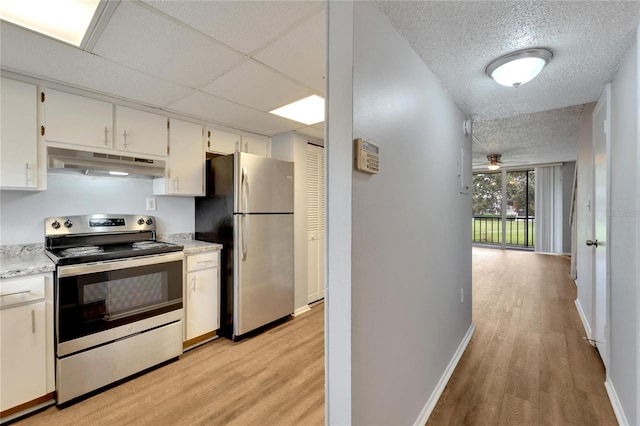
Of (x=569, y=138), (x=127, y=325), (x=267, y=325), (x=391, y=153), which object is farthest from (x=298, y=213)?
(x=569, y=138)

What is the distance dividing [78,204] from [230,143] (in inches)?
59.3

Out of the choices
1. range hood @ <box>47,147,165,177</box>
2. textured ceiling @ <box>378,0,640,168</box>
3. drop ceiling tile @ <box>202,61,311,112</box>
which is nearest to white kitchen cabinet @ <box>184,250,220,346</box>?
range hood @ <box>47,147,165,177</box>

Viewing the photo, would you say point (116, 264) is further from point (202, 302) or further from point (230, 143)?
point (230, 143)

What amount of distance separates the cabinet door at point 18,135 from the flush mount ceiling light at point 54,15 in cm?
71

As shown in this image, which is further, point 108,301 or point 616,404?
point 108,301

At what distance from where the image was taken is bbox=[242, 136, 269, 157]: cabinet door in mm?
3363

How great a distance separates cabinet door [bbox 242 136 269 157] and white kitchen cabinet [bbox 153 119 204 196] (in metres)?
0.54

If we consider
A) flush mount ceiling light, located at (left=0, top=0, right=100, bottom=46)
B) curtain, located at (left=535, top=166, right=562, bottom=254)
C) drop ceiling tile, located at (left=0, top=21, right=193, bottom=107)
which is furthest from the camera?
curtain, located at (left=535, top=166, right=562, bottom=254)

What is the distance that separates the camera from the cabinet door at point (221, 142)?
305 cm

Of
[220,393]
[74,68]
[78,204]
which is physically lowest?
[220,393]

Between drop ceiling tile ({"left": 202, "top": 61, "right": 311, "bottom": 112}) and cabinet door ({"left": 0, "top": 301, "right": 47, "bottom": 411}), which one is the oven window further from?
drop ceiling tile ({"left": 202, "top": 61, "right": 311, "bottom": 112})

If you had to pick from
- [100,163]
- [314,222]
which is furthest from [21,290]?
[314,222]

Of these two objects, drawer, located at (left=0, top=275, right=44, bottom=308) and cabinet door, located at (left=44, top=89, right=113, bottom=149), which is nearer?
drawer, located at (left=0, top=275, right=44, bottom=308)

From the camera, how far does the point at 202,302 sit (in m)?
2.72
